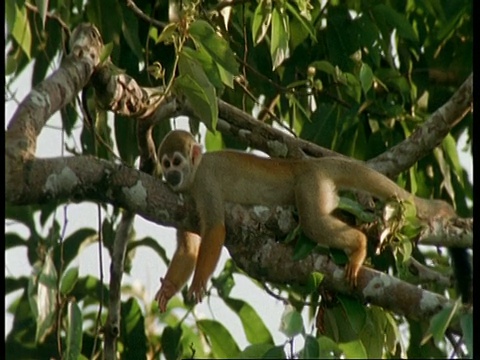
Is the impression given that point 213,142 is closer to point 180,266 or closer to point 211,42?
point 180,266

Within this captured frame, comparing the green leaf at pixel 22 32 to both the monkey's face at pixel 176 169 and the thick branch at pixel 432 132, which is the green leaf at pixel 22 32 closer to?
the monkey's face at pixel 176 169

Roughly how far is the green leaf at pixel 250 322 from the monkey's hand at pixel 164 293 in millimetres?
239

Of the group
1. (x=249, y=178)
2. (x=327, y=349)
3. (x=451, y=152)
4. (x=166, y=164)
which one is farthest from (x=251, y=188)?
(x=327, y=349)

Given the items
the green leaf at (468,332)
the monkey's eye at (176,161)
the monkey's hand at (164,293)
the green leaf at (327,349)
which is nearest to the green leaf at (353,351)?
the green leaf at (327,349)

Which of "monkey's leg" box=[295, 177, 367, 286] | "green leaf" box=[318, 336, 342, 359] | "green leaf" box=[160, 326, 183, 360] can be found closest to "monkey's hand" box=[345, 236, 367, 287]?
"monkey's leg" box=[295, 177, 367, 286]

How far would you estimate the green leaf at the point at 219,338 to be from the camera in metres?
3.94

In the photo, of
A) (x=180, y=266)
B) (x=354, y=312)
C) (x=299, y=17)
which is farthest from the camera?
(x=180, y=266)

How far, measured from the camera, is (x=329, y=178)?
444cm

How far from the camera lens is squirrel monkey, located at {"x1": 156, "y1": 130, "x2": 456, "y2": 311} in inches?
161

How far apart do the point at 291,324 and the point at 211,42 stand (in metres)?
1.24

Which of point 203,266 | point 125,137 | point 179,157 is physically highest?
point 125,137

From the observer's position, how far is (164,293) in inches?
172

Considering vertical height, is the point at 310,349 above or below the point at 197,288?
below

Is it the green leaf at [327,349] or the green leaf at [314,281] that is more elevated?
the green leaf at [314,281]
